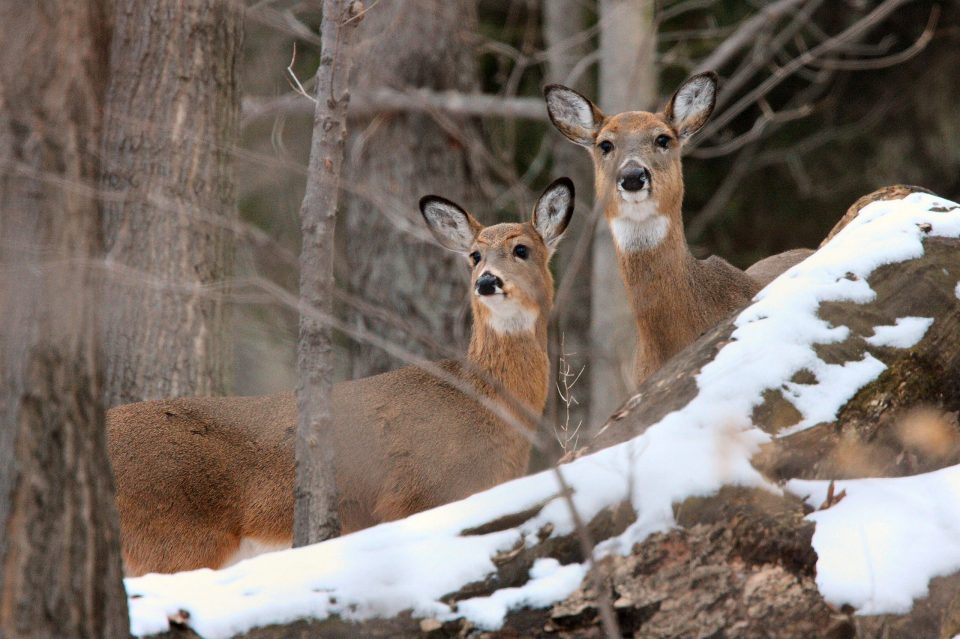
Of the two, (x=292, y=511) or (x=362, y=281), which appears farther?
(x=362, y=281)

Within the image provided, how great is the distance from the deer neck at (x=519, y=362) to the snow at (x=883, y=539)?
2521 mm

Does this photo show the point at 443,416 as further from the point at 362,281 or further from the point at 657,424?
the point at 362,281

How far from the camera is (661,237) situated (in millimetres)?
7211

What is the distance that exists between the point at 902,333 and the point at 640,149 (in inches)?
99.3

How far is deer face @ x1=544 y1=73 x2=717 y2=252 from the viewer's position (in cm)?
718

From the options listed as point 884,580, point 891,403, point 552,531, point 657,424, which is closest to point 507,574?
point 552,531

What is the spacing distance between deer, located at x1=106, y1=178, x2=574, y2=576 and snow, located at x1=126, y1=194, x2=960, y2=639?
5.26 ft

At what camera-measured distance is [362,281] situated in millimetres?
11352

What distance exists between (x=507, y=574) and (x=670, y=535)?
0.55 m

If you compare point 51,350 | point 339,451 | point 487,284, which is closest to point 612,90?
point 487,284

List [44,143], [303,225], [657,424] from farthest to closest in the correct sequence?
[303,225], [657,424], [44,143]

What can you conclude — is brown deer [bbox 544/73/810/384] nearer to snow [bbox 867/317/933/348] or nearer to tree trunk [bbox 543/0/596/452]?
snow [bbox 867/317/933/348]

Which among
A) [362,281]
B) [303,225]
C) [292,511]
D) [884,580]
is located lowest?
[884,580]

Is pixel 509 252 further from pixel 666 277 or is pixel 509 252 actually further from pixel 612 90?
pixel 612 90
